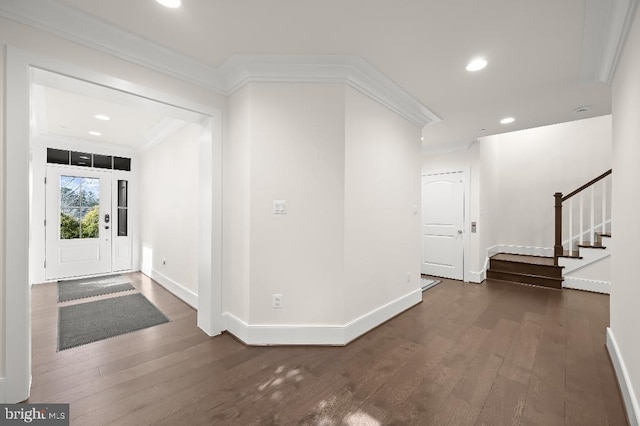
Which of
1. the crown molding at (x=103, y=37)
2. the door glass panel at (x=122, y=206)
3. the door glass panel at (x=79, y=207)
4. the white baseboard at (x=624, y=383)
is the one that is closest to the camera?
the white baseboard at (x=624, y=383)

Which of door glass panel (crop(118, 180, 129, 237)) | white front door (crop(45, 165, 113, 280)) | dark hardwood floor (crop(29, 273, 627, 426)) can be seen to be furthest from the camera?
door glass panel (crop(118, 180, 129, 237))

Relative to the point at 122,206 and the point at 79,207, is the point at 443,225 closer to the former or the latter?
the point at 122,206

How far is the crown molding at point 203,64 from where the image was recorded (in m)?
1.84

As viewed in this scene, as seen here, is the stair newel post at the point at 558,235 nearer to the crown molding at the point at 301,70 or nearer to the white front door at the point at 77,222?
the crown molding at the point at 301,70

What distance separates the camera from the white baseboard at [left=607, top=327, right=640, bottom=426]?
158 cm

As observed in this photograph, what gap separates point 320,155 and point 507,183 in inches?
213

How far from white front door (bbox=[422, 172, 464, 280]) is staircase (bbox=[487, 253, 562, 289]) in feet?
2.51

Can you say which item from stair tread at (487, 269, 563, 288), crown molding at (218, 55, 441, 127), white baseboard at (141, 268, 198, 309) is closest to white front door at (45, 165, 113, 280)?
white baseboard at (141, 268, 198, 309)

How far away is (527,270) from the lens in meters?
4.90

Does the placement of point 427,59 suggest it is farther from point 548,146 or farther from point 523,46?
point 548,146

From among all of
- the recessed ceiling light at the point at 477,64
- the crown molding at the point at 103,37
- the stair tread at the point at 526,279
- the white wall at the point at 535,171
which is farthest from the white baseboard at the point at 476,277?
the crown molding at the point at 103,37

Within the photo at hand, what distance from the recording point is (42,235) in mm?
4715

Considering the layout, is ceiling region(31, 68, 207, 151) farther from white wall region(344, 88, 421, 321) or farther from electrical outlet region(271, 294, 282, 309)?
electrical outlet region(271, 294, 282, 309)

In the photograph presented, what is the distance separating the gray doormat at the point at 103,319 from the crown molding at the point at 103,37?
2.63 m
